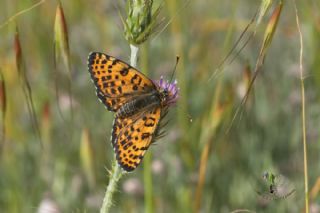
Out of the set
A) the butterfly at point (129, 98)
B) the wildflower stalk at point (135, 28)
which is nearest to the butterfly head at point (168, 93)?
the butterfly at point (129, 98)

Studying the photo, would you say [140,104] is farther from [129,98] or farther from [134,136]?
[134,136]

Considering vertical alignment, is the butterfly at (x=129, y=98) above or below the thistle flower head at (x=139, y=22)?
below

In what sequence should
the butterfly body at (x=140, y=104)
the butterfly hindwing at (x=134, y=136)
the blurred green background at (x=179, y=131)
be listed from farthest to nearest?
the blurred green background at (x=179, y=131) → the butterfly body at (x=140, y=104) → the butterfly hindwing at (x=134, y=136)

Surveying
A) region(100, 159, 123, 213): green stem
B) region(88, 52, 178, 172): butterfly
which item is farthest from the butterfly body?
region(100, 159, 123, 213): green stem

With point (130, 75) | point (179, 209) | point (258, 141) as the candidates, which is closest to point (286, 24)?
point (258, 141)

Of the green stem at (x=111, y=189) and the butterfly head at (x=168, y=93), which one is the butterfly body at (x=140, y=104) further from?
the green stem at (x=111, y=189)

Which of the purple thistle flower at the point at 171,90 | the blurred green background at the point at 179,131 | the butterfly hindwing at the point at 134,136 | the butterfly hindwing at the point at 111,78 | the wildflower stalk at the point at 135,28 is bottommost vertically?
the blurred green background at the point at 179,131

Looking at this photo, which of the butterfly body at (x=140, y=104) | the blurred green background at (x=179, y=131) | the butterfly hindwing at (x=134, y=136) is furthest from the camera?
the blurred green background at (x=179, y=131)
